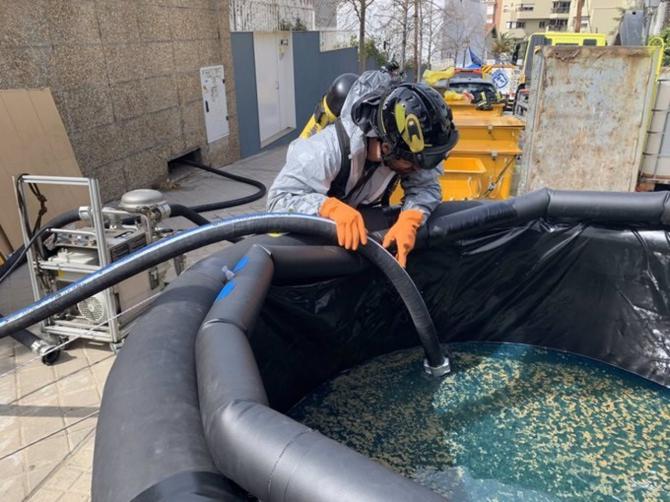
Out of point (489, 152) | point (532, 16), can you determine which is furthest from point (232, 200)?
point (532, 16)

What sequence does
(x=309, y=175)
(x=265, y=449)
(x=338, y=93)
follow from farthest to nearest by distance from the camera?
1. (x=338, y=93)
2. (x=309, y=175)
3. (x=265, y=449)

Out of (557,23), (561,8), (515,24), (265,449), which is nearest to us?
(265,449)

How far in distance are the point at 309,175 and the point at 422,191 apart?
76 cm

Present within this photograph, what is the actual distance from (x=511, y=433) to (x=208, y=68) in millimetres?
7067

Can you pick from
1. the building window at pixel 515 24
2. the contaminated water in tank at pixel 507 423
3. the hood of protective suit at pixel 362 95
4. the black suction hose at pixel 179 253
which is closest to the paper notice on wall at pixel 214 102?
the hood of protective suit at pixel 362 95

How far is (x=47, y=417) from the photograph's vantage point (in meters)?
2.91

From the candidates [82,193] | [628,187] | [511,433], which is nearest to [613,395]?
[511,433]

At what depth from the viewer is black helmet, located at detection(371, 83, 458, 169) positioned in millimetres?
2541

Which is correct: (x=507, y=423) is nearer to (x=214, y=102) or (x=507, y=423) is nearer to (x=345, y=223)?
(x=345, y=223)

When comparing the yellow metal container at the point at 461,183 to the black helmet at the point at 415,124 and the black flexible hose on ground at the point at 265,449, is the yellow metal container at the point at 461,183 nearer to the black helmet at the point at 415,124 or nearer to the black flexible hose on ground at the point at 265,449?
the black helmet at the point at 415,124

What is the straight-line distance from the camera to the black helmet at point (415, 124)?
8.34ft

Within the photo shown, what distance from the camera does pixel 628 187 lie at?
19.0ft

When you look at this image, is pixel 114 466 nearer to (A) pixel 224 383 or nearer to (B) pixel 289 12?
(A) pixel 224 383

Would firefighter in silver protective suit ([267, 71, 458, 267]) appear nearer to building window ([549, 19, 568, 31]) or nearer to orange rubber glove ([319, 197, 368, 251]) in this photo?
orange rubber glove ([319, 197, 368, 251])
